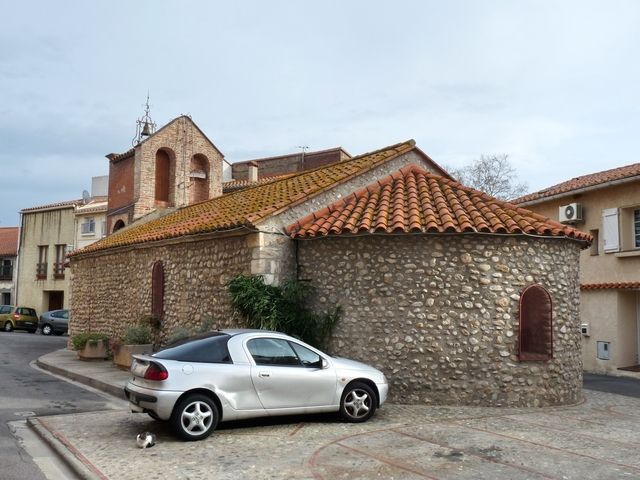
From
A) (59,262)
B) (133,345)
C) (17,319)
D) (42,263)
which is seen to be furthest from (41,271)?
(133,345)

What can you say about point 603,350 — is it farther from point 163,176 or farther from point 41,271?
point 41,271

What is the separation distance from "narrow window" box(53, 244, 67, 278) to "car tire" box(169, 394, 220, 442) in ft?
115

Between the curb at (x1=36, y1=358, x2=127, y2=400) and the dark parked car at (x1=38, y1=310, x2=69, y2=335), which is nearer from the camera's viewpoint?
the curb at (x1=36, y1=358, x2=127, y2=400)

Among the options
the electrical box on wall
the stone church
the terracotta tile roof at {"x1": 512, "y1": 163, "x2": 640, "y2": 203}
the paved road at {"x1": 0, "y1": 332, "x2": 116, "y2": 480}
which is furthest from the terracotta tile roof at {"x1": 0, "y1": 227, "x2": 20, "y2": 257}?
the electrical box on wall

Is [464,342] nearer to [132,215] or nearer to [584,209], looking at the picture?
[584,209]

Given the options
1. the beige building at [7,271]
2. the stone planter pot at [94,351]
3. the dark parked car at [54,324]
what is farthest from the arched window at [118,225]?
the beige building at [7,271]

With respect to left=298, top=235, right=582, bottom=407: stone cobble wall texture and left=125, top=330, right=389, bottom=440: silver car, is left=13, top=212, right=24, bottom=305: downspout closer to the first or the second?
Answer: left=298, top=235, right=582, bottom=407: stone cobble wall texture

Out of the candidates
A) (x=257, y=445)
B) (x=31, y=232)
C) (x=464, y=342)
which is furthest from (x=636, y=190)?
(x=31, y=232)

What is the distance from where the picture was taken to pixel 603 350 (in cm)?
1786

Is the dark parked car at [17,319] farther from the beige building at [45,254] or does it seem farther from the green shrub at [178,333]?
the green shrub at [178,333]

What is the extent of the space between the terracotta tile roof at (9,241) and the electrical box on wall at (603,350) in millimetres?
38106

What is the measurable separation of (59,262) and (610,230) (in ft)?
111

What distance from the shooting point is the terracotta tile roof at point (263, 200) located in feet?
Result: 39.8

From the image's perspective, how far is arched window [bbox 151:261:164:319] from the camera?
581 inches
